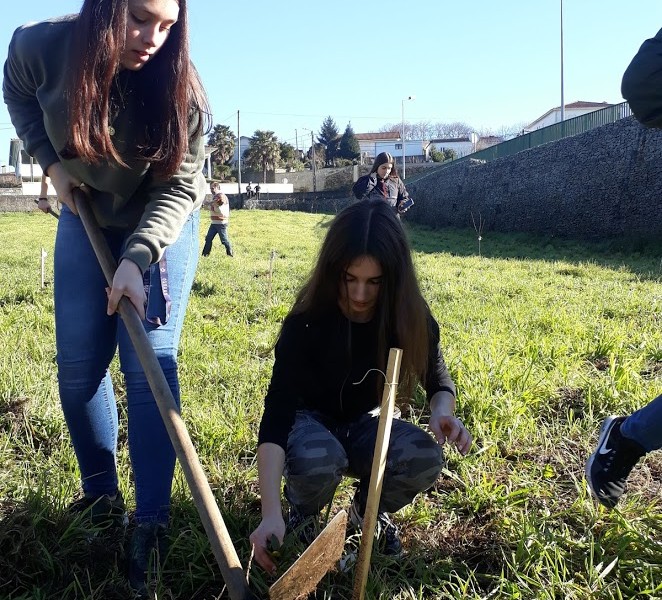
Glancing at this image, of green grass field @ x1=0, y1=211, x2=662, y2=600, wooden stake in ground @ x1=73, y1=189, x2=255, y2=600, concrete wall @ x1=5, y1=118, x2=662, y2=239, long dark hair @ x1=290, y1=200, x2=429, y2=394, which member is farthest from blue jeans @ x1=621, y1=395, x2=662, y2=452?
concrete wall @ x1=5, y1=118, x2=662, y2=239

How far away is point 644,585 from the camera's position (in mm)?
1988

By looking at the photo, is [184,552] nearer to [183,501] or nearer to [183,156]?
[183,501]

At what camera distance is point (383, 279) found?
2.25 metres

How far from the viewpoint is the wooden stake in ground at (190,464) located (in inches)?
62.2

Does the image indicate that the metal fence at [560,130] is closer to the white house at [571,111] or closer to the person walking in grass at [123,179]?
the person walking in grass at [123,179]

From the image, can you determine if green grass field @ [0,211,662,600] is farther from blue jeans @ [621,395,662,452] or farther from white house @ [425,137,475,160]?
white house @ [425,137,475,160]

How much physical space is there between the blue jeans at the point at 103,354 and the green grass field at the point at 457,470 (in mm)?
240

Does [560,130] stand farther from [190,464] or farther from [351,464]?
[190,464]

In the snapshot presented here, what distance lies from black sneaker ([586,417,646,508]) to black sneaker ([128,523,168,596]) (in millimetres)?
1361

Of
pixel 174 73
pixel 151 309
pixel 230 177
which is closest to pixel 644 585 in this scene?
pixel 151 309

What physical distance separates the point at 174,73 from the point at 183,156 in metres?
0.24

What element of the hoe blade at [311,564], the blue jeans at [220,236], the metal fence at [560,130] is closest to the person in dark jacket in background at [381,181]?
the blue jeans at [220,236]

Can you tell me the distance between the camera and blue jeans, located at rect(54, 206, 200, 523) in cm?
205

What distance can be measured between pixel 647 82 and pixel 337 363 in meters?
1.25
